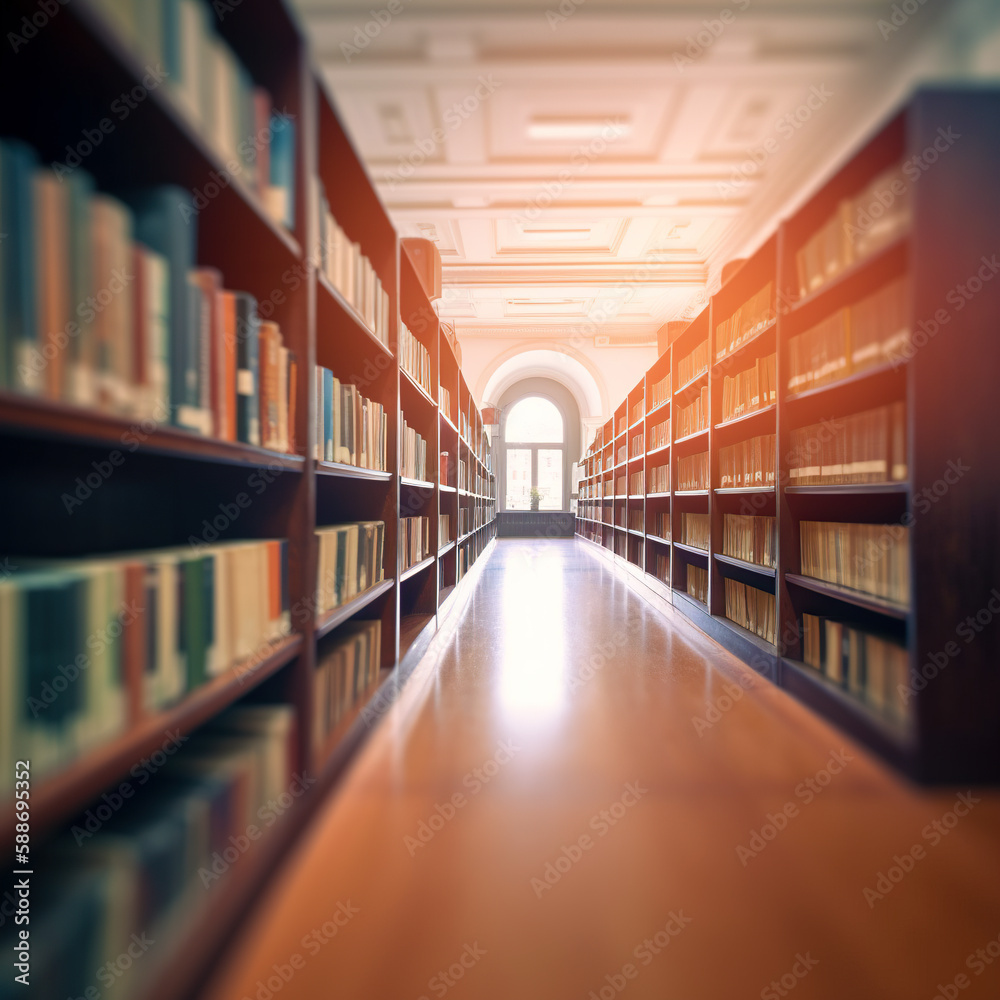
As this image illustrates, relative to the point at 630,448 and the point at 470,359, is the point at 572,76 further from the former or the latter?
the point at 470,359

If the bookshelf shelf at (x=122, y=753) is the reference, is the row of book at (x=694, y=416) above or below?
above

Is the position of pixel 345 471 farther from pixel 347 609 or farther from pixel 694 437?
pixel 694 437

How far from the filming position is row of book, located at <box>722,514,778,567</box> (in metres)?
2.46

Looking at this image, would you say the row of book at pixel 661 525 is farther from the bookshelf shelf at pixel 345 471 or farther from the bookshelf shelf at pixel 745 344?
the bookshelf shelf at pixel 345 471

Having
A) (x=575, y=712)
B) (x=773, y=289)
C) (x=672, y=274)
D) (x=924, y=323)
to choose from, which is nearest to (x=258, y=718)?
(x=575, y=712)

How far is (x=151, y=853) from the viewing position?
800 mm

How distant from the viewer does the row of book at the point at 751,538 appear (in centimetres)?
246

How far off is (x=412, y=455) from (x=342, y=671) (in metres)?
1.34

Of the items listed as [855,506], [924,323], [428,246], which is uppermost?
[428,246]

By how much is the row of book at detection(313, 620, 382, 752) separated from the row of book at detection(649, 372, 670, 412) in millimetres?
3220

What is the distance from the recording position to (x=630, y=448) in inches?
Answer: 236

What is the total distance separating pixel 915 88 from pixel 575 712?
2.13 metres

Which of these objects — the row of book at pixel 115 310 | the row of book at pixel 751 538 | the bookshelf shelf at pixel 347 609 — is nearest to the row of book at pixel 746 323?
the row of book at pixel 751 538

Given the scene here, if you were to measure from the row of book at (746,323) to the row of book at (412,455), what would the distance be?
1685 mm
